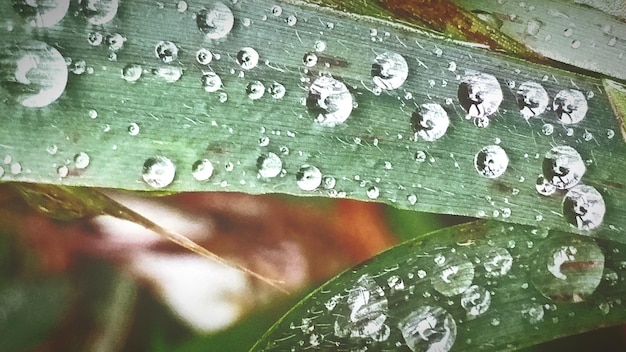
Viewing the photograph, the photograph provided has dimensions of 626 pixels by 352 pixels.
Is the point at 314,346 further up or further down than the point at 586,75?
further down

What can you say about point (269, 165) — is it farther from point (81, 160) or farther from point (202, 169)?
point (81, 160)

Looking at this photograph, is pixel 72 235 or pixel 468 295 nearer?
pixel 72 235

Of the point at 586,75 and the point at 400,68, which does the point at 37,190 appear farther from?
the point at 586,75

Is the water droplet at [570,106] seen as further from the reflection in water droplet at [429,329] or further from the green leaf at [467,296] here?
the reflection in water droplet at [429,329]

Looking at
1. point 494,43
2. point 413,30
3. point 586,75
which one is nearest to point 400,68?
point 413,30

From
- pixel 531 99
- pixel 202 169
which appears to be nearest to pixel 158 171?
pixel 202 169

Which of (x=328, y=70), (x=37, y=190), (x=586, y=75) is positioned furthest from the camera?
(x=586, y=75)

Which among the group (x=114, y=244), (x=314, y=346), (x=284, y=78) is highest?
(x=284, y=78)

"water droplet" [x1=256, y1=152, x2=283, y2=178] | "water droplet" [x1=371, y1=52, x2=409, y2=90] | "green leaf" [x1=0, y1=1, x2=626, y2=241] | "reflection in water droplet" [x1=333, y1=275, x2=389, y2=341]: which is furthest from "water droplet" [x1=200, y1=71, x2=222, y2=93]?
"reflection in water droplet" [x1=333, y1=275, x2=389, y2=341]
